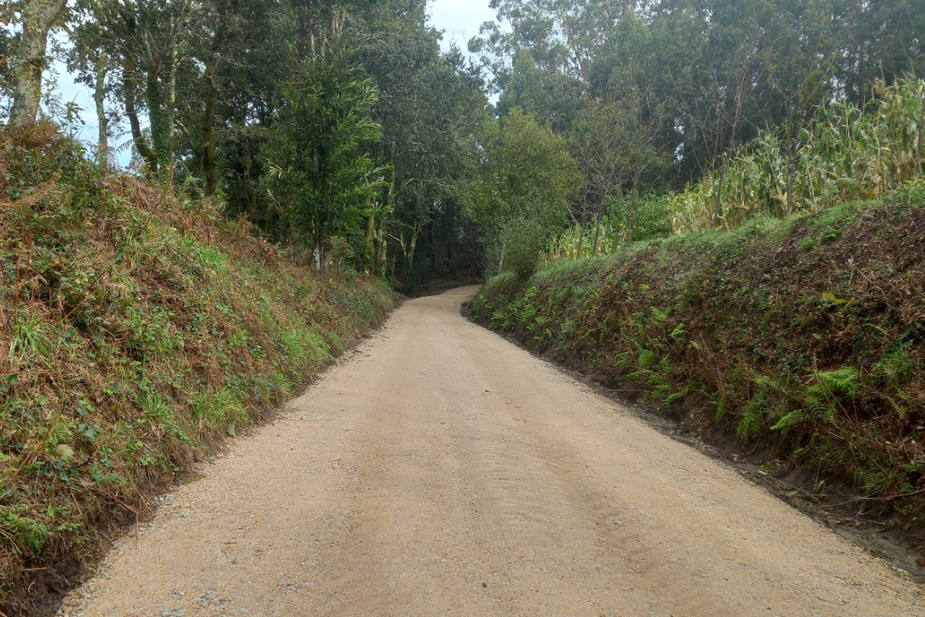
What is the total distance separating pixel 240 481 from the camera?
5.20 m

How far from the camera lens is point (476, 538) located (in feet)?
13.8

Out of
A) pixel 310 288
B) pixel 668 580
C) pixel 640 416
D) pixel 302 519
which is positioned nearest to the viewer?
pixel 668 580

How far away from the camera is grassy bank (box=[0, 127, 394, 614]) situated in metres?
3.65

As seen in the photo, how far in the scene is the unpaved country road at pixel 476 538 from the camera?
346 cm

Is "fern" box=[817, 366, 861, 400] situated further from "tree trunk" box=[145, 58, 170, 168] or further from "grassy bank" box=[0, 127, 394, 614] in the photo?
"tree trunk" box=[145, 58, 170, 168]

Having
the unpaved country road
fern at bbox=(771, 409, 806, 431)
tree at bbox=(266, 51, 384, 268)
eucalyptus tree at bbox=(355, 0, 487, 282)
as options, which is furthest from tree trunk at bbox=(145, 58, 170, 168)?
fern at bbox=(771, 409, 806, 431)

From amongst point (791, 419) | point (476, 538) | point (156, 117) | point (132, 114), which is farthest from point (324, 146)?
point (476, 538)

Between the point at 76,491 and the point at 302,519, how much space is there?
4.96 ft

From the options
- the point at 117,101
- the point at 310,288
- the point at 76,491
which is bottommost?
the point at 76,491

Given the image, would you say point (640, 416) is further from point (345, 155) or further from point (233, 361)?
point (345, 155)

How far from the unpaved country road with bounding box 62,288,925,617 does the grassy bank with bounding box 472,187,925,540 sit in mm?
775

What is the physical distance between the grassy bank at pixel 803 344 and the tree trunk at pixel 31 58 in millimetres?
9683

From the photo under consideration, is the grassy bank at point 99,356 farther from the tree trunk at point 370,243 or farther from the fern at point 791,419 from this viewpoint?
the tree trunk at point 370,243

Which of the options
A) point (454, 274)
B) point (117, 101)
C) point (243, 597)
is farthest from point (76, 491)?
point (454, 274)
